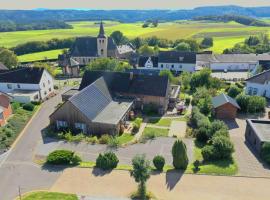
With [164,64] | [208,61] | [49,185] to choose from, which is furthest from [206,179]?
[208,61]

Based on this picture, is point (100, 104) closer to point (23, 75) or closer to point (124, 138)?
point (124, 138)

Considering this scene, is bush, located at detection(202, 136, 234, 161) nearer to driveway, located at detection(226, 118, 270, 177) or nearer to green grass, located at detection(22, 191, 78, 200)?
driveway, located at detection(226, 118, 270, 177)

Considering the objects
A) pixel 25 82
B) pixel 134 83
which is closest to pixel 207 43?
pixel 134 83

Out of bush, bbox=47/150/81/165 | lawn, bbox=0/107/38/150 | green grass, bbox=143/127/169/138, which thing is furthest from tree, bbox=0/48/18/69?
bush, bbox=47/150/81/165

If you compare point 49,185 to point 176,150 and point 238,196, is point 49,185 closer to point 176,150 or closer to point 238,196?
point 176,150

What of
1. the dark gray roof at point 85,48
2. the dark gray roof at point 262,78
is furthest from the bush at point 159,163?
the dark gray roof at point 85,48

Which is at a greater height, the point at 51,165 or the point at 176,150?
the point at 176,150

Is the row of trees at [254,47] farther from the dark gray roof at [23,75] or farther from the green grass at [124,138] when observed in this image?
the green grass at [124,138]
